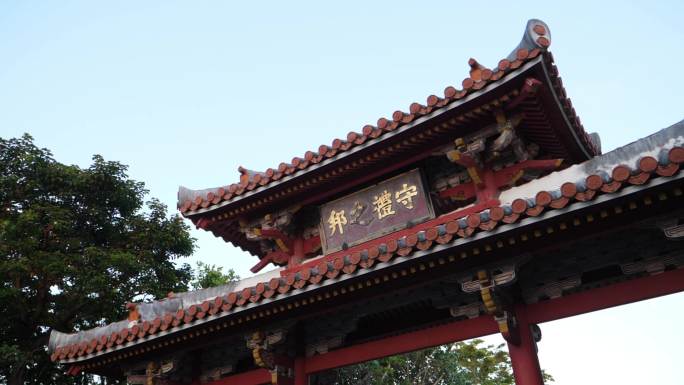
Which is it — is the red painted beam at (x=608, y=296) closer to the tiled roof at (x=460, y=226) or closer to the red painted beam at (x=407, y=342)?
the red painted beam at (x=407, y=342)

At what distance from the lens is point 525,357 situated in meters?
6.85

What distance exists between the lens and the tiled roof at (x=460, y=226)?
5434mm

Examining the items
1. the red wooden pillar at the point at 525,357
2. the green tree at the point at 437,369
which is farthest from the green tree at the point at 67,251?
the red wooden pillar at the point at 525,357

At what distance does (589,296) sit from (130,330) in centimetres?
668

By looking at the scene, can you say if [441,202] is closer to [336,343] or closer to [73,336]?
[336,343]

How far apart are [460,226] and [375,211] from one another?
3434mm

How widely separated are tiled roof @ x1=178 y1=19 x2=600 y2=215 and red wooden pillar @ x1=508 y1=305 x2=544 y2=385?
3.31 m

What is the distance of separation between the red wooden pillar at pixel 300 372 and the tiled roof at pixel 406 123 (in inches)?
123

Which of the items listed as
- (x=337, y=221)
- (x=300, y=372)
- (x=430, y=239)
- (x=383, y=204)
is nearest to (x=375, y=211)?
(x=383, y=204)

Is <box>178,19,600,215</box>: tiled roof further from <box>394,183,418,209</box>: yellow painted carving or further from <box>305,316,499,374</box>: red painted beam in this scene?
<box>305,316,499,374</box>: red painted beam

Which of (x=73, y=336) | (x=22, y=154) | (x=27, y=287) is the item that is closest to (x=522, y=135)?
(x=73, y=336)

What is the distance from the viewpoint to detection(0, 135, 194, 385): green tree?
16.9 meters

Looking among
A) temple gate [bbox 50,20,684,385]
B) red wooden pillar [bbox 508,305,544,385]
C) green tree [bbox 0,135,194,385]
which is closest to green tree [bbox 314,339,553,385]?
green tree [bbox 0,135,194,385]

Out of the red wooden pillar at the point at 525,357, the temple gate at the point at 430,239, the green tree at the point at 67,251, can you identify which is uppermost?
the green tree at the point at 67,251
